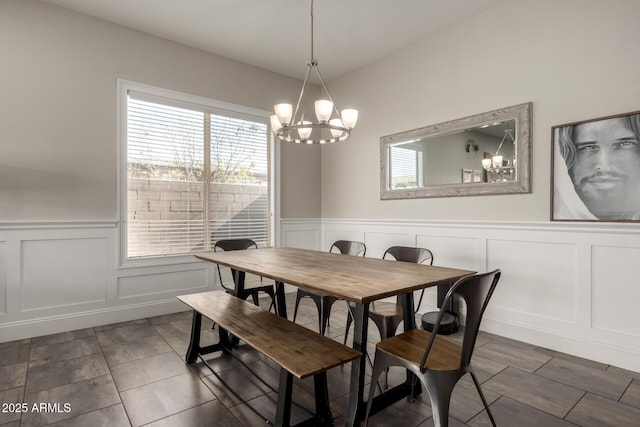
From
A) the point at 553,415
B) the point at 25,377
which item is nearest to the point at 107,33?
the point at 25,377

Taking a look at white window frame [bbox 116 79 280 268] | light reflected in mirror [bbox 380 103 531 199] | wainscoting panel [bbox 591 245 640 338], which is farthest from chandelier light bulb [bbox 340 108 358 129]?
white window frame [bbox 116 79 280 268]

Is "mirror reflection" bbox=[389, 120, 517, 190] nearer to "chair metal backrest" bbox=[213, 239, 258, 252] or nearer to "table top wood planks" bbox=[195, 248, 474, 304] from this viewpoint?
"table top wood planks" bbox=[195, 248, 474, 304]

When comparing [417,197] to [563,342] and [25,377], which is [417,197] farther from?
[25,377]

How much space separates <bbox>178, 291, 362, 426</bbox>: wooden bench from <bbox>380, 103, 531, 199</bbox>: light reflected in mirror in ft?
7.44

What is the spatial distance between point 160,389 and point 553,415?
231 cm

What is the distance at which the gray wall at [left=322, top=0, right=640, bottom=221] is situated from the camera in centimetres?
257

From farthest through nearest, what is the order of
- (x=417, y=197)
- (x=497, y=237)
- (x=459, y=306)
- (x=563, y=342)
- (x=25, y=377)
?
(x=417, y=197) < (x=459, y=306) < (x=497, y=237) < (x=563, y=342) < (x=25, y=377)

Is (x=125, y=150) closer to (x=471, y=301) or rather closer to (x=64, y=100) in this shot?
(x=64, y=100)

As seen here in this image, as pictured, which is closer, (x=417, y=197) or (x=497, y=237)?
(x=497, y=237)

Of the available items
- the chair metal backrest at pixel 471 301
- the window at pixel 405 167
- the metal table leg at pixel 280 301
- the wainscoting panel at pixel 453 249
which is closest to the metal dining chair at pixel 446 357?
the chair metal backrest at pixel 471 301

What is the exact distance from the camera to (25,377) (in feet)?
7.71

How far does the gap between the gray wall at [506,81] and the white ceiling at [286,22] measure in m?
0.27

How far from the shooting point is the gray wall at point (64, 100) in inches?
120

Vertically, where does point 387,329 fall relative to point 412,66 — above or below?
below
